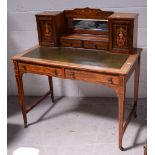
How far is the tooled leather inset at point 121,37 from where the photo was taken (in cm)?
198

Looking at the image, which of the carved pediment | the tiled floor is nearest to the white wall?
the tiled floor

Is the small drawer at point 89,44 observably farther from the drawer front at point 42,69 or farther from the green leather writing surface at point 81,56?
the drawer front at point 42,69

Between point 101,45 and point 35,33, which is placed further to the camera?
point 35,33

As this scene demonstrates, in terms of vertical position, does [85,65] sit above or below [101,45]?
below

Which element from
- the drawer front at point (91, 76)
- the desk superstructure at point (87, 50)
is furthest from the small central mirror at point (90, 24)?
the drawer front at point (91, 76)

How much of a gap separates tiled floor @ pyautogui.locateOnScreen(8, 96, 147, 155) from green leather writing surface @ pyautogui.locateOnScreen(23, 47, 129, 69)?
0.69 meters

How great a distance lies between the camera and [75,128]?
2.38 m

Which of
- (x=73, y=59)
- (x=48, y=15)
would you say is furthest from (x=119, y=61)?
(x=48, y=15)

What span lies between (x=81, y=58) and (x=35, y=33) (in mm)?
882

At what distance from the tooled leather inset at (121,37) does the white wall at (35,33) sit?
0.52 metres

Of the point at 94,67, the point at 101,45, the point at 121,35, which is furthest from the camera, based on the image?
the point at 101,45

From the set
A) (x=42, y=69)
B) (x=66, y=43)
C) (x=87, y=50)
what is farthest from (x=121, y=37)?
(x=42, y=69)

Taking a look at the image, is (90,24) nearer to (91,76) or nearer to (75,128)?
(91,76)

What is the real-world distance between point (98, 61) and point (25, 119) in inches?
37.4
